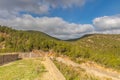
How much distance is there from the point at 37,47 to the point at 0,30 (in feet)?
92.6

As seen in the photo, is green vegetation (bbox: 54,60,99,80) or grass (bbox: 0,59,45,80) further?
green vegetation (bbox: 54,60,99,80)

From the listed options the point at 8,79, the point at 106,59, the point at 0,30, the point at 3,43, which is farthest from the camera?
the point at 0,30

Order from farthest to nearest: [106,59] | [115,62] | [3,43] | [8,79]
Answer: [3,43], [106,59], [115,62], [8,79]

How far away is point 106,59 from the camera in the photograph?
55.1 metres

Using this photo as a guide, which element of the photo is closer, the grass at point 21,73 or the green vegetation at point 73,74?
the grass at point 21,73

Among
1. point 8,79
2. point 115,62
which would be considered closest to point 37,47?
point 115,62

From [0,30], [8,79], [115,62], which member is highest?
[0,30]

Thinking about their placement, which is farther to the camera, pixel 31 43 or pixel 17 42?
pixel 17 42

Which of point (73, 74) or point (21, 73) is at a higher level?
point (21, 73)

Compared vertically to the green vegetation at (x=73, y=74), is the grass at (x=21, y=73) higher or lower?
higher

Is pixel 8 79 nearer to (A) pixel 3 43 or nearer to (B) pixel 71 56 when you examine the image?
(B) pixel 71 56

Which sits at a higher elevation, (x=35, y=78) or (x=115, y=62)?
(x=35, y=78)

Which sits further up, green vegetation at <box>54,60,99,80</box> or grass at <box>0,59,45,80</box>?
grass at <box>0,59,45,80</box>

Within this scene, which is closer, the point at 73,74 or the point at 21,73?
the point at 21,73
